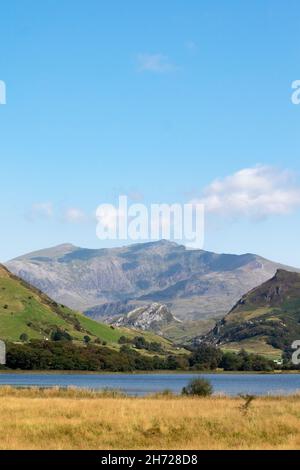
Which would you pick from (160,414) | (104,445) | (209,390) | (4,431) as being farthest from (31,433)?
(209,390)

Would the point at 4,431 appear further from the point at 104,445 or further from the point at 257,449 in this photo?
the point at 257,449

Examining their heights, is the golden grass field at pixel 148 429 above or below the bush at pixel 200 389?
above

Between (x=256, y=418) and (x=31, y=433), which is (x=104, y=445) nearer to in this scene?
(x=31, y=433)

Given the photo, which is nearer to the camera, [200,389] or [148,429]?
[148,429]

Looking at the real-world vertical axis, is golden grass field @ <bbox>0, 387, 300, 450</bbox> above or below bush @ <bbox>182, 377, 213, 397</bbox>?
above

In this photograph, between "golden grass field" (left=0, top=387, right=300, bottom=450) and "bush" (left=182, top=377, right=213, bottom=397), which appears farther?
"bush" (left=182, top=377, right=213, bottom=397)

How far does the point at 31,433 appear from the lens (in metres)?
40.8

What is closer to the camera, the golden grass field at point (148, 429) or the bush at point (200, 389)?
the golden grass field at point (148, 429)

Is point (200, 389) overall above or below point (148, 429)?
below
